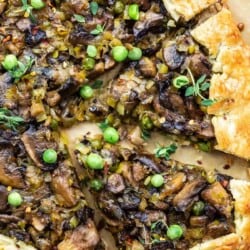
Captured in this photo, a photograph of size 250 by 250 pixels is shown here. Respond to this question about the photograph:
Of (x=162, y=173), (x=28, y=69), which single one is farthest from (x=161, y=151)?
(x=28, y=69)

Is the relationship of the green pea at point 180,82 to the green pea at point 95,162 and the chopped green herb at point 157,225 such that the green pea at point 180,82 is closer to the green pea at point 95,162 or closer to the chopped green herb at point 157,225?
the green pea at point 95,162

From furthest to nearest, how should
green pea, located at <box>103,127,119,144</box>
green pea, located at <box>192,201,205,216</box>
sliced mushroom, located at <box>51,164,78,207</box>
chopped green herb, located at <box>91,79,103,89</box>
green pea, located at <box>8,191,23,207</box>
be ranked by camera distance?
chopped green herb, located at <box>91,79,103,89</box> < green pea, located at <box>103,127,119,144</box> < green pea, located at <box>192,201,205,216</box> < sliced mushroom, located at <box>51,164,78,207</box> < green pea, located at <box>8,191,23,207</box>

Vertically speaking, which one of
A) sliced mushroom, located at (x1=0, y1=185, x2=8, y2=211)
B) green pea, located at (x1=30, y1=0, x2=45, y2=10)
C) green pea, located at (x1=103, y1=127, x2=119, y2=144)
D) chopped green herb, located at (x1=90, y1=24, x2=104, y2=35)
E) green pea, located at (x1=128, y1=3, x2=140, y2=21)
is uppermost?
green pea, located at (x1=128, y1=3, x2=140, y2=21)

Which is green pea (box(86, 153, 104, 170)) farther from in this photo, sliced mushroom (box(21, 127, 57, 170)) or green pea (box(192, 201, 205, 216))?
green pea (box(192, 201, 205, 216))

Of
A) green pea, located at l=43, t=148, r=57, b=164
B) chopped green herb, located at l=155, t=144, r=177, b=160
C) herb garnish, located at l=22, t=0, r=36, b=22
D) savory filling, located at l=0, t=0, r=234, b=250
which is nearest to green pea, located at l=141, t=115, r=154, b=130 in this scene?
savory filling, located at l=0, t=0, r=234, b=250

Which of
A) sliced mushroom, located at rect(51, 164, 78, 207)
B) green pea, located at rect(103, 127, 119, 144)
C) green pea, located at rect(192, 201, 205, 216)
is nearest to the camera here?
sliced mushroom, located at rect(51, 164, 78, 207)

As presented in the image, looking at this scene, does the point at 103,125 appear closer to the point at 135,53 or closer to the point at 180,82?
the point at 135,53

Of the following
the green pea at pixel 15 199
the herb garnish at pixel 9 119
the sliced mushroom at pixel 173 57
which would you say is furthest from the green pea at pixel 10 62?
the sliced mushroom at pixel 173 57
